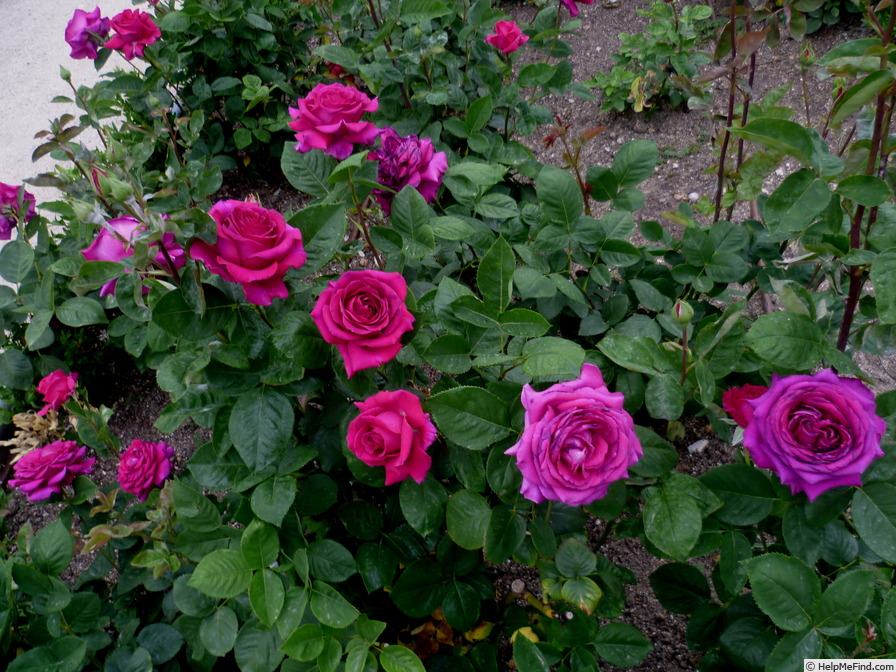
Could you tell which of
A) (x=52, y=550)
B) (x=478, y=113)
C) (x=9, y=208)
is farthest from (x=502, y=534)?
(x=9, y=208)

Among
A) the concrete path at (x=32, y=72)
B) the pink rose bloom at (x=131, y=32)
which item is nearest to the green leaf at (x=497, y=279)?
the pink rose bloom at (x=131, y=32)

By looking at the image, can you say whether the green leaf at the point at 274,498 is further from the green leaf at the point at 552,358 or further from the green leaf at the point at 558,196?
the green leaf at the point at 558,196

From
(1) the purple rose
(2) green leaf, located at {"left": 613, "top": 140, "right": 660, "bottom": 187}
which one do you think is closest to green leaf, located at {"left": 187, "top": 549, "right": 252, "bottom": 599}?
(2) green leaf, located at {"left": 613, "top": 140, "right": 660, "bottom": 187}

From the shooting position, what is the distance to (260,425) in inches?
38.1

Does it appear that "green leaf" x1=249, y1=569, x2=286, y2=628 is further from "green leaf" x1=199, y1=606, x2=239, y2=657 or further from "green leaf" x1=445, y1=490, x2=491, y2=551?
"green leaf" x1=445, y1=490, x2=491, y2=551

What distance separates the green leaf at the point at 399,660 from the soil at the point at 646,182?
647 mm

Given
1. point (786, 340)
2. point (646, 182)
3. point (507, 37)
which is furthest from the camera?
point (646, 182)

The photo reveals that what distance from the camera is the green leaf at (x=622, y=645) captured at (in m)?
1.04

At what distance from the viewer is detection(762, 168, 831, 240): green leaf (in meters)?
0.84

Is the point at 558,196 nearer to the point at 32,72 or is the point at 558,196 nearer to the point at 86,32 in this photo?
the point at 86,32

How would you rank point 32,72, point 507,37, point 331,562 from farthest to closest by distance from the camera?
point 32,72, point 507,37, point 331,562

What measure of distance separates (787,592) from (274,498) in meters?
0.73

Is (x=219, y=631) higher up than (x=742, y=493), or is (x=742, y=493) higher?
(x=742, y=493)

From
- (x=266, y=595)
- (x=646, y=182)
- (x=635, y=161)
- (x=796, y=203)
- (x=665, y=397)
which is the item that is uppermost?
(x=796, y=203)
